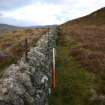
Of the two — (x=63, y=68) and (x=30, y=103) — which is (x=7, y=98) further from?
(x=63, y=68)

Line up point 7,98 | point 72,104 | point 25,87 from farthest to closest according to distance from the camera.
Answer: point 72,104 → point 25,87 → point 7,98

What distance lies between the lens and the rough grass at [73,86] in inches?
690

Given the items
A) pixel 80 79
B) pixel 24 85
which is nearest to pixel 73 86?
pixel 80 79

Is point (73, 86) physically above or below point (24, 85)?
below

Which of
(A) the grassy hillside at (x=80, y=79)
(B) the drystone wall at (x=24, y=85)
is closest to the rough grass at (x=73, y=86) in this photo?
(A) the grassy hillside at (x=80, y=79)

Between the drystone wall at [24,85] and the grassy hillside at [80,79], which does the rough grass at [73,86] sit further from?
the drystone wall at [24,85]

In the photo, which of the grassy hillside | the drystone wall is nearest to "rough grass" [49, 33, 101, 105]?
the grassy hillside

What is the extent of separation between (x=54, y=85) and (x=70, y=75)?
3601mm

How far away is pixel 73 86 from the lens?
2023 cm

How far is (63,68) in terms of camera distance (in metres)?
25.8

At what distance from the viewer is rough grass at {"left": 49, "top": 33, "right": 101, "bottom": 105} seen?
17.5 m

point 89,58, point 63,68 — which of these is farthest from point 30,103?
point 89,58

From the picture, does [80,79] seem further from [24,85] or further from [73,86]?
[24,85]

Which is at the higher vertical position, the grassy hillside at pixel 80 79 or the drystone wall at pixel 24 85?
the drystone wall at pixel 24 85
